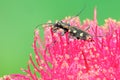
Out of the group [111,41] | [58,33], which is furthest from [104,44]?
[58,33]

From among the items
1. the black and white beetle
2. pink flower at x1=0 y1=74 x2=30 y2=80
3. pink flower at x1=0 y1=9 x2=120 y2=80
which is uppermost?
the black and white beetle

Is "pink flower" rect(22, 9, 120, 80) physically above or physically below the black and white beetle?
below

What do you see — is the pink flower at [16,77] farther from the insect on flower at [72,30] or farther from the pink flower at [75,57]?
the insect on flower at [72,30]

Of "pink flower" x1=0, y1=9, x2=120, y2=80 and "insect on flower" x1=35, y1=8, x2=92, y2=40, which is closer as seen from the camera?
"pink flower" x1=0, y1=9, x2=120, y2=80

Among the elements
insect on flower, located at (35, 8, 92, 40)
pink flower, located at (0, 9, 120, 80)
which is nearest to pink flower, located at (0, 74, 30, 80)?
pink flower, located at (0, 9, 120, 80)

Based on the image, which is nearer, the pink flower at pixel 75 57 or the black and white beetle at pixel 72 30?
the pink flower at pixel 75 57

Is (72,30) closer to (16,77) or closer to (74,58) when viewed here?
(74,58)

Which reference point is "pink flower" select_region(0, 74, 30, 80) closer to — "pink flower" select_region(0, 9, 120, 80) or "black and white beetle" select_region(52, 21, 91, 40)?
"pink flower" select_region(0, 9, 120, 80)

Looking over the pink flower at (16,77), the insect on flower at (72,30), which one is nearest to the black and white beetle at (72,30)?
the insect on flower at (72,30)
